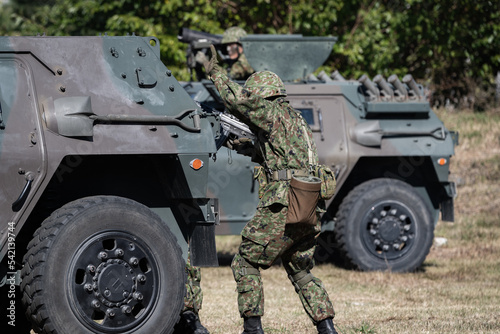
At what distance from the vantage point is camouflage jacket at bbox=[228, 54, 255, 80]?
10.5 meters

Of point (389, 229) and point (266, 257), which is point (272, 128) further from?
point (389, 229)

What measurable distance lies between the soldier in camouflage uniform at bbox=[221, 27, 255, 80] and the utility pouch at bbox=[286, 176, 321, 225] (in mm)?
4968

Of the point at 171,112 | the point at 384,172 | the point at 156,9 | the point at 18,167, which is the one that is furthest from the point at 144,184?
the point at 156,9

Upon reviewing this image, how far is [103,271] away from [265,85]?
163 cm

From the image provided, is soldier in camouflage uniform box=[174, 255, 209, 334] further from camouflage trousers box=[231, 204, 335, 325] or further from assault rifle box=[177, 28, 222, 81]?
assault rifle box=[177, 28, 222, 81]

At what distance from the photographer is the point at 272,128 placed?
5.75m

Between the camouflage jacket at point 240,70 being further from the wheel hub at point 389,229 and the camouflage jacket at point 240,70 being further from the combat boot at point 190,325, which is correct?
the combat boot at point 190,325

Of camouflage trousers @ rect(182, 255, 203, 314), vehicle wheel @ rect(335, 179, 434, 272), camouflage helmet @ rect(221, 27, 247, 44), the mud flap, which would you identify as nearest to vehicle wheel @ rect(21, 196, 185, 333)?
the mud flap

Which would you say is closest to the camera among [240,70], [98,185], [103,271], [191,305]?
[103,271]

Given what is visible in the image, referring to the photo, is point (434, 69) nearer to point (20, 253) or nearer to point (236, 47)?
point (236, 47)

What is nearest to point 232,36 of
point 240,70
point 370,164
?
point 240,70

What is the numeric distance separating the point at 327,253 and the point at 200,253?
517cm

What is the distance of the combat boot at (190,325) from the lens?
5984 millimetres

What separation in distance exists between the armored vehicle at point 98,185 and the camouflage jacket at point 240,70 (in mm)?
4847
